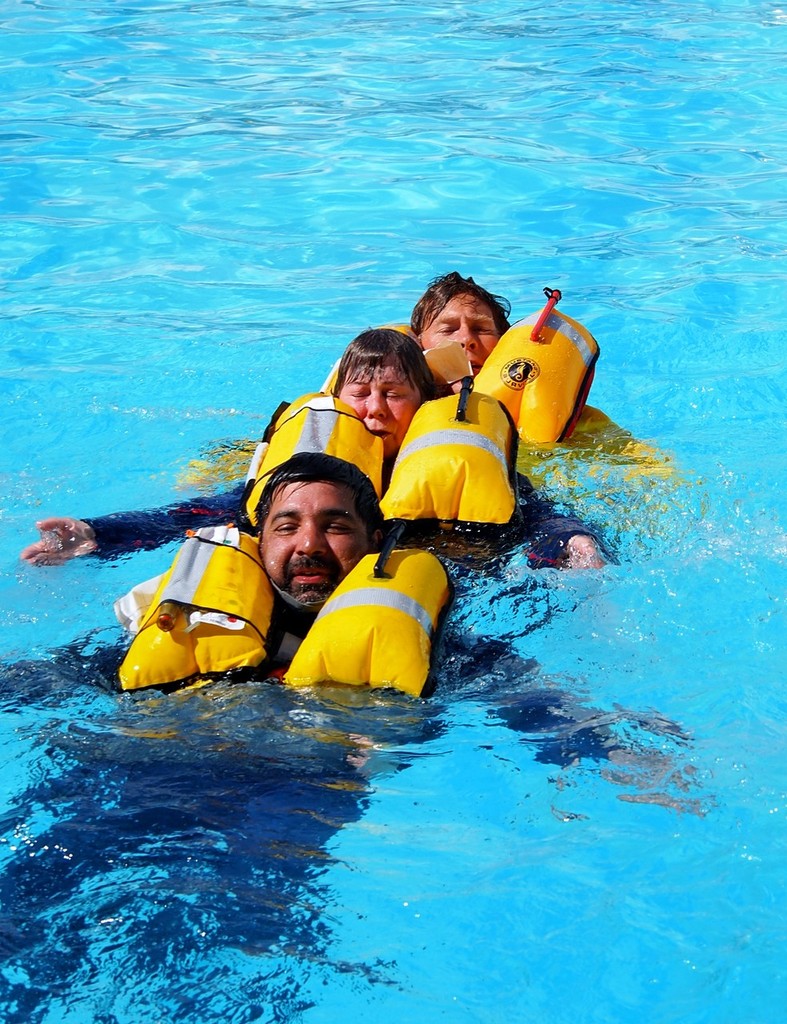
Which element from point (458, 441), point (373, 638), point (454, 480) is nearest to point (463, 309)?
point (458, 441)

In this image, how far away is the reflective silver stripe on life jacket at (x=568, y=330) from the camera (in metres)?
6.52

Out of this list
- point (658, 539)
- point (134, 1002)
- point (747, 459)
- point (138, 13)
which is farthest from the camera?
point (138, 13)

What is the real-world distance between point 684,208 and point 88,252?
4.77 metres

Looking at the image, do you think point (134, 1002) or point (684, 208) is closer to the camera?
point (134, 1002)

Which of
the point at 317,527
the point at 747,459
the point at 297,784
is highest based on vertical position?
the point at 317,527

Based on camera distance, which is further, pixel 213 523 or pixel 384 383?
pixel 384 383

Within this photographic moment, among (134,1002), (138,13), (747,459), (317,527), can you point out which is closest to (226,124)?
(138,13)

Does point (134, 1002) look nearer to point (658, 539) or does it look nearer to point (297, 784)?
point (297, 784)

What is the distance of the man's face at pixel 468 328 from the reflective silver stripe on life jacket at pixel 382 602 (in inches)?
103

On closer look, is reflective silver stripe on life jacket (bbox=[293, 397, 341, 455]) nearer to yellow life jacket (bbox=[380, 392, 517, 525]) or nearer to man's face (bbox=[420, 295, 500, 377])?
yellow life jacket (bbox=[380, 392, 517, 525])

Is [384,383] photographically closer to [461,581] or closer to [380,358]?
[380,358]

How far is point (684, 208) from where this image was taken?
34.8 feet

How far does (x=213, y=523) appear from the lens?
5.77 m

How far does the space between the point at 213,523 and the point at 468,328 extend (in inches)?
73.2
